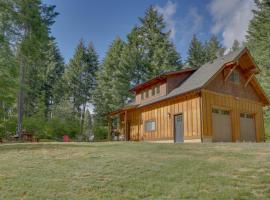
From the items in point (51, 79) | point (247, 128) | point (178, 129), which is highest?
point (51, 79)

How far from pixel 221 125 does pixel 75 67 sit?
94.9 ft

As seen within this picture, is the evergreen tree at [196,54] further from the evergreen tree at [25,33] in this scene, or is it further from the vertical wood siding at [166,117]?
Result: the evergreen tree at [25,33]

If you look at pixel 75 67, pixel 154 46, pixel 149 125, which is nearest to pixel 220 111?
pixel 149 125

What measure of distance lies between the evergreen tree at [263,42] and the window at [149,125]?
12887 mm

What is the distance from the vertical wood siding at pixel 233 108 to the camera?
53.2 ft

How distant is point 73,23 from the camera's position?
85.6 feet

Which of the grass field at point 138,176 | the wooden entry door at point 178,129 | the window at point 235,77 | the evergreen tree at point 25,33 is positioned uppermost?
the evergreen tree at point 25,33

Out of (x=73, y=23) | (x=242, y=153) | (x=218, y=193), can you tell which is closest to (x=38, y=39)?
(x=73, y=23)

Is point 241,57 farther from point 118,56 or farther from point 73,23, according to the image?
point 118,56

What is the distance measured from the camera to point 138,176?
6941 mm

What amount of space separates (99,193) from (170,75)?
598 inches

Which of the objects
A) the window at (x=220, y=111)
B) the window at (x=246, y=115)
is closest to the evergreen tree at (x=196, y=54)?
the window at (x=246, y=115)

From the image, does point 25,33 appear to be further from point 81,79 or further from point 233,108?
point 233,108

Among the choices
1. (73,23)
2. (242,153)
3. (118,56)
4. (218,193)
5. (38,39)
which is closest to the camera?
(218,193)
